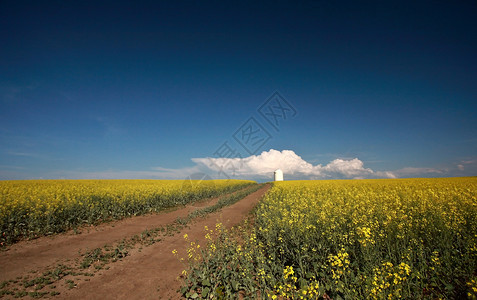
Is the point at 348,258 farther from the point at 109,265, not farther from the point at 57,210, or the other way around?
the point at 57,210

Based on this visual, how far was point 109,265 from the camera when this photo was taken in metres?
7.09

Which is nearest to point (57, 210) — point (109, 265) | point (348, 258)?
point (109, 265)

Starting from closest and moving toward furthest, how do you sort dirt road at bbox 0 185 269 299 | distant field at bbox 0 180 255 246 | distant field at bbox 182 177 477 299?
1. distant field at bbox 182 177 477 299
2. dirt road at bbox 0 185 269 299
3. distant field at bbox 0 180 255 246

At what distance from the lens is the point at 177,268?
21.7 ft

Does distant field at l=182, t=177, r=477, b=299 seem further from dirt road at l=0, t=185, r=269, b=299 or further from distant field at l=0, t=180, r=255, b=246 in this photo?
distant field at l=0, t=180, r=255, b=246

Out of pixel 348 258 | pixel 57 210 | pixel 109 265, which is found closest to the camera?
pixel 348 258

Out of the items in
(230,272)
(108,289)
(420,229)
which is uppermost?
(420,229)

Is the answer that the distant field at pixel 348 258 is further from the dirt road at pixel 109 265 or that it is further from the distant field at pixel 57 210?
the distant field at pixel 57 210

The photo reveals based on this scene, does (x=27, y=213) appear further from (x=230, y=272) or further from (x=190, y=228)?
(x=230, y=272)

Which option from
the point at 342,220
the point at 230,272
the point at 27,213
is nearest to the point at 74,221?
the point at 27,213

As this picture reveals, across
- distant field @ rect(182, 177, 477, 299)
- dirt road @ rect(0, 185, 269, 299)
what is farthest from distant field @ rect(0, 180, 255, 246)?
distant field @ rect(182, 177, 477, 299)

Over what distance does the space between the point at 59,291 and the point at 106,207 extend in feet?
33.0

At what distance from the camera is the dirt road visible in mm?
5406

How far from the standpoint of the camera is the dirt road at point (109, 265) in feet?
17.7
